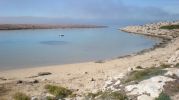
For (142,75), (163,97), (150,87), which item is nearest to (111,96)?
(150,87)

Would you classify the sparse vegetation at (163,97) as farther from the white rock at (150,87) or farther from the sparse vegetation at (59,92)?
the sparse vegetation at (59,92)

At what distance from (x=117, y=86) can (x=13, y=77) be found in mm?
8778

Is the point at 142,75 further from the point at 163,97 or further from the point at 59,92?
the point at 163,97

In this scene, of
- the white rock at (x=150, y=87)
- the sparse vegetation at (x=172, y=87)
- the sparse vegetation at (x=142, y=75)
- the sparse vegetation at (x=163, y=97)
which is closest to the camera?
the sparse vegetation at (x=163, y=97)

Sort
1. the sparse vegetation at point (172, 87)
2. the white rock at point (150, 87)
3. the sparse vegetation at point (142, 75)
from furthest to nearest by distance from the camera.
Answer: the sparse vegetation at point (142, 75) → the white rock at point (150, 87) → the sparse vegetation at point (172, 87)

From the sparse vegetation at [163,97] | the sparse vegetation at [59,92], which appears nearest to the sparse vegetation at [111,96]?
the sparse vegetation at [163,97]

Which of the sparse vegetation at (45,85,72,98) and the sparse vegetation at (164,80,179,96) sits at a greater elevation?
the sparse vegetation at (164,80,179,96)

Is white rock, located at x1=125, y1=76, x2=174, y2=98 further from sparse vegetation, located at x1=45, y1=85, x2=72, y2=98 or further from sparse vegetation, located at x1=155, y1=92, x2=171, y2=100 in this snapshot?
sparse vegetation, located at x1=45, y1=85, x2=72, y2=98

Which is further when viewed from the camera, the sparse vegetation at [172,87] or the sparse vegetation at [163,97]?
the sparse vegetation at [172,87]

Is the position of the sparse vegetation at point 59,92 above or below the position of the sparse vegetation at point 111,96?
below

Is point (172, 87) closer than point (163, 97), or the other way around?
point (163, 97)

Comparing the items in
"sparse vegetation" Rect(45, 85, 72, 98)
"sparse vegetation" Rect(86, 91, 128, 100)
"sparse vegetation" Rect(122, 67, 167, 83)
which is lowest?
"sparse vegetation" Rect(45, 85, 72, 98)

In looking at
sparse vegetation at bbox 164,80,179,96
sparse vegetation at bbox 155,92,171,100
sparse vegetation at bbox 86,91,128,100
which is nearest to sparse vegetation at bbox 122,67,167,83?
sparse vegetation at bbox 164,80,179,96

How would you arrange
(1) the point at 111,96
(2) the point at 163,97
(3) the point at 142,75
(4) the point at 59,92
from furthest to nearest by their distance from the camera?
1. (3) the point at 142,75
2. (4) the point at 59,92
3. (1) the point at 111,96
4. (2) the point at 163,97
